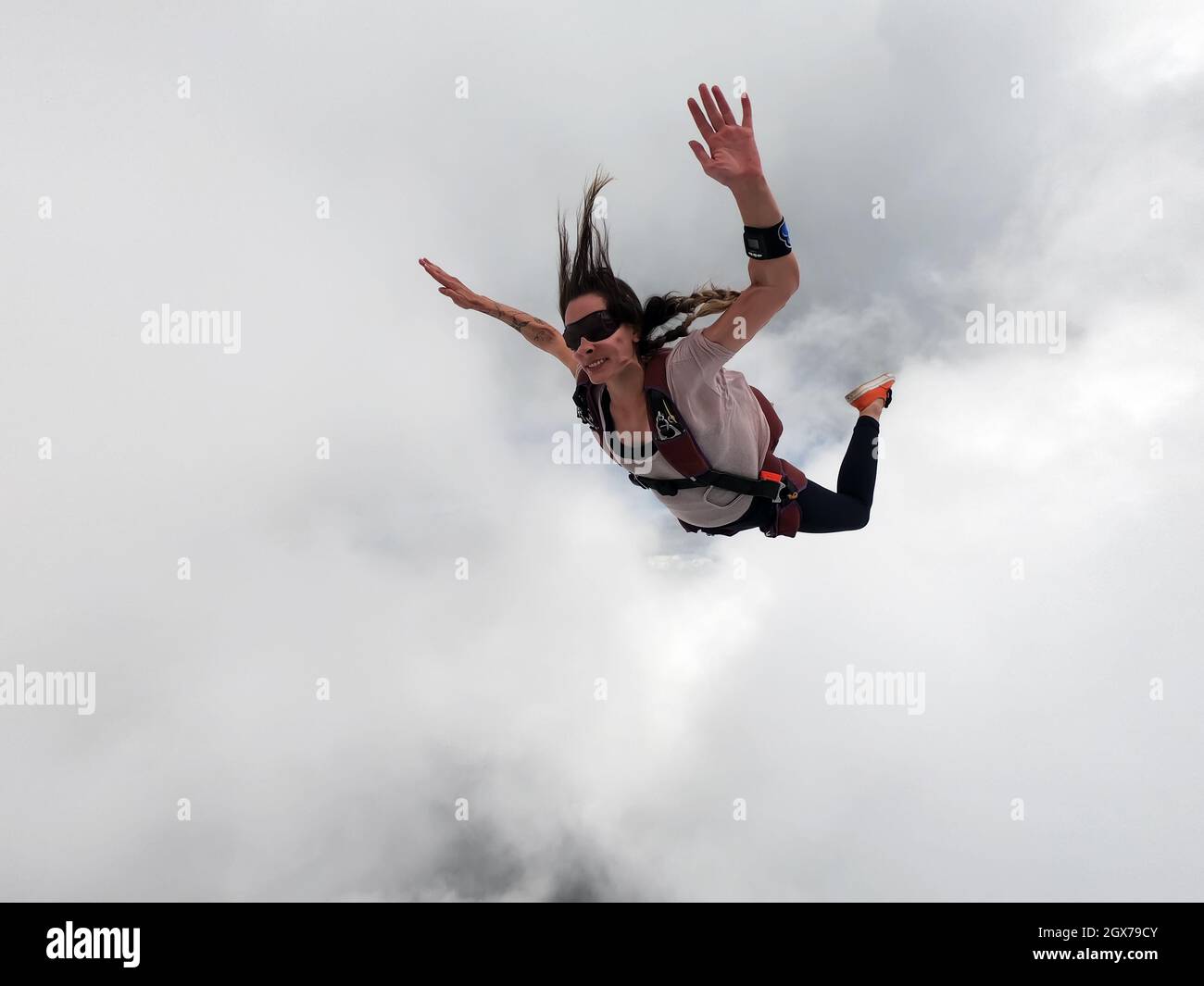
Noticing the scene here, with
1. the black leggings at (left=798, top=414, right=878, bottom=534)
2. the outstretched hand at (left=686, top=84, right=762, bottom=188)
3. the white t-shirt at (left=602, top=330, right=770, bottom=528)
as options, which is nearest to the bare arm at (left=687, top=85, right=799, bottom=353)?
the outstretched hand at (left=686, top=84, right=762, bottom=188)

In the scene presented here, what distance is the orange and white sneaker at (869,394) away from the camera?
24.1 ft

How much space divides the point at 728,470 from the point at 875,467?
1.94 meters

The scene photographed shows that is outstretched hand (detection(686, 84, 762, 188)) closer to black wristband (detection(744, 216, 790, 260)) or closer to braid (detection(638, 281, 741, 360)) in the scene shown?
black wristband (detection(744, 216, 790, 260))

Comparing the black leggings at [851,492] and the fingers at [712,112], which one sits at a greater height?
the fingers at [712,112]

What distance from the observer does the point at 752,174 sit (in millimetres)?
4590

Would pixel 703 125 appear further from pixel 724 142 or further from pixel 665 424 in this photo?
pixel 665 424

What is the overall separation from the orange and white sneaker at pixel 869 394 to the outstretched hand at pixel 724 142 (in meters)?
3.26

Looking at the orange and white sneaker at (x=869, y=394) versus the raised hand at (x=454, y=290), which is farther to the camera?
the orange and white sneaker at (x=869, y=394)

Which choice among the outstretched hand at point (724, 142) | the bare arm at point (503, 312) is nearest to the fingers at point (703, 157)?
the outstretched hand at point (724, 142)

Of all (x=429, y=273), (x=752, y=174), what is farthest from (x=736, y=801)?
(x=752, y=174)

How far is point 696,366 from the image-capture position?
5457 millimetres

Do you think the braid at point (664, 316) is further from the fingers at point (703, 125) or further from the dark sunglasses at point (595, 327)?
the fingers at point (703, 125)

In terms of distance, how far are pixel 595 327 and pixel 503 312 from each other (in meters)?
1.51
